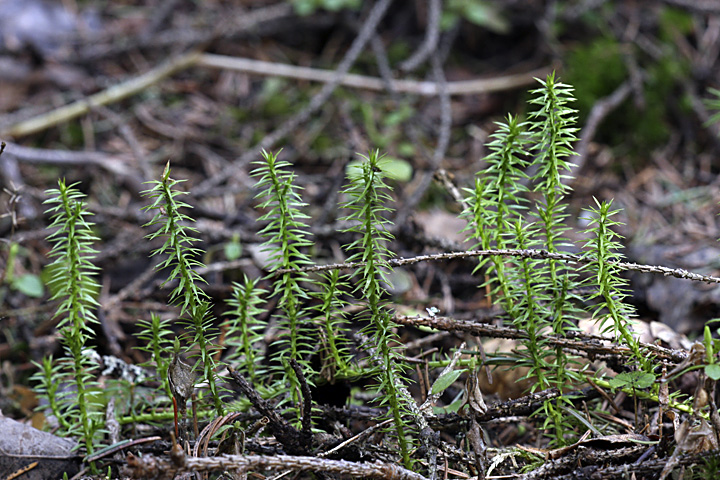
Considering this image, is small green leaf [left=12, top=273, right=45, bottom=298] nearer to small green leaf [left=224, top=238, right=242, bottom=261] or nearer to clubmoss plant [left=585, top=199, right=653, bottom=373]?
small green leaf [left=224, top=238, right=242, bottom=261]

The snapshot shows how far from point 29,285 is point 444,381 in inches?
94.3

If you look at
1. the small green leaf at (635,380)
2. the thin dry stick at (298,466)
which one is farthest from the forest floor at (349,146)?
the thin dry stick at (298,466)

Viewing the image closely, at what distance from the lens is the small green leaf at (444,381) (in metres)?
1.83

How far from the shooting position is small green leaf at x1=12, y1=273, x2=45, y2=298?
3064 mm

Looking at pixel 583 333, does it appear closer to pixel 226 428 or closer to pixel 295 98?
pixel 226 428

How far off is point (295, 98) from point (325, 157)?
0.80 metres

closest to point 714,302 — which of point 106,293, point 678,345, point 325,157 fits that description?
point 678,345

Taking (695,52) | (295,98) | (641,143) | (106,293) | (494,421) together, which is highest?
(695,52)

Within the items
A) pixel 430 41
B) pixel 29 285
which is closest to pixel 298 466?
pixel 29 285

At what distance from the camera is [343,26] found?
5.45 meters

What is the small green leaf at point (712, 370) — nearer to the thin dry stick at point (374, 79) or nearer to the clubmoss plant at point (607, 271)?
the clubmoss plant at point (607, 271)

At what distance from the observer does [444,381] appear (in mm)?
1847

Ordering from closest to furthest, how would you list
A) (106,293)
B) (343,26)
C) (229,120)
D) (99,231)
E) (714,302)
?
(714,302) < (106,293) < (99,231) < (229,120) < (343,26)

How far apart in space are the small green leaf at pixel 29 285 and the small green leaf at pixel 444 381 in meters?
2.28
